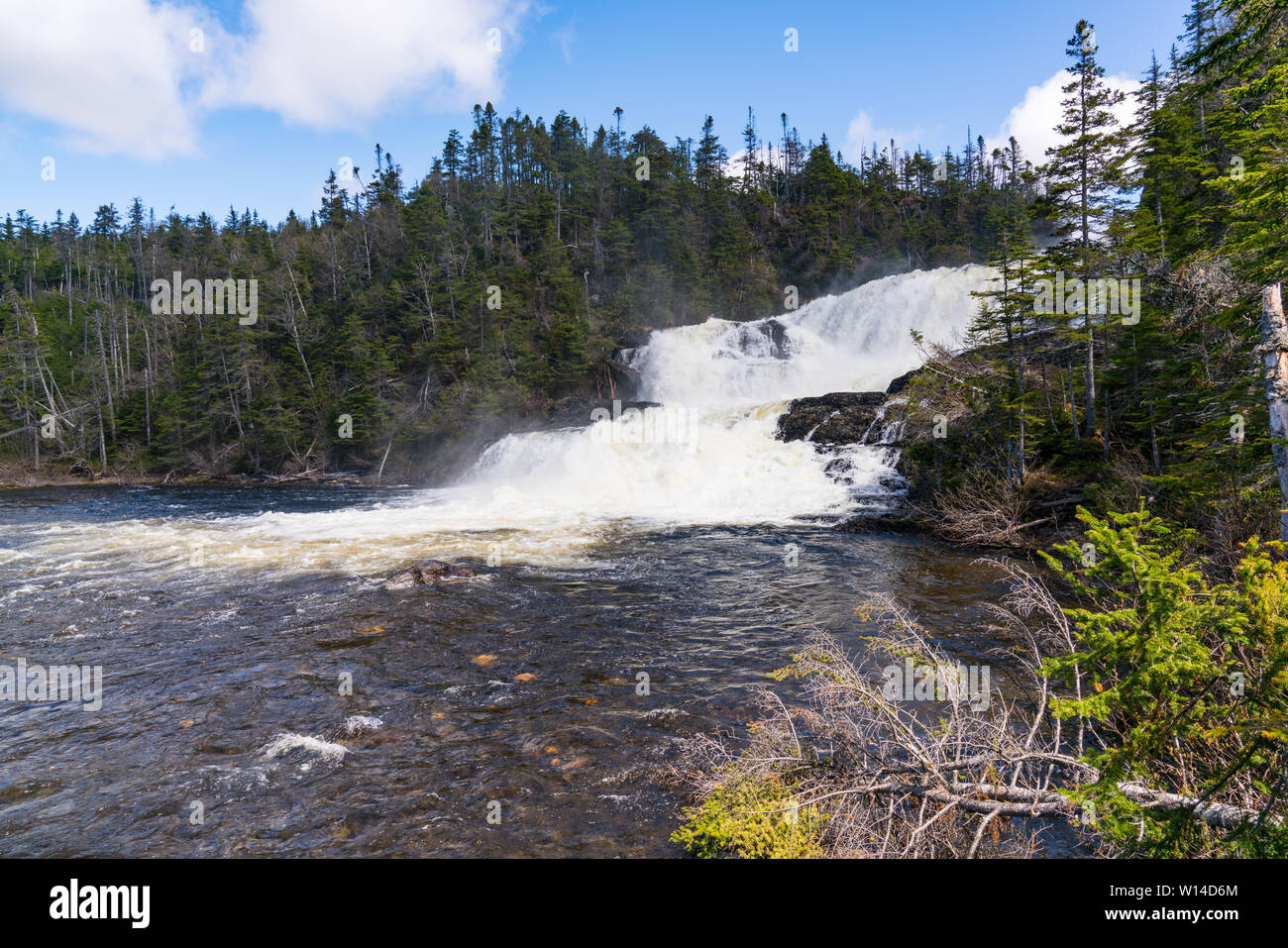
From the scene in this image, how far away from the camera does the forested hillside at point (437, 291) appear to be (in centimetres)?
4322

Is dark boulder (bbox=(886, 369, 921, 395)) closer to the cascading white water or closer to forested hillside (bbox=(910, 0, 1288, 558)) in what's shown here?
the cascading white water

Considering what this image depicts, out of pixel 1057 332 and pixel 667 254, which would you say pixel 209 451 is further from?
pixel 1057 332

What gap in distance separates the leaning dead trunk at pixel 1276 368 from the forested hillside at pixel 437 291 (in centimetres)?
3634

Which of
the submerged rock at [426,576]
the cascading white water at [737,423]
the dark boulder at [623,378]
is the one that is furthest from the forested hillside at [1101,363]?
the dark boulder at [623,378]

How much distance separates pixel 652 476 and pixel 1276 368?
19845 millimetres

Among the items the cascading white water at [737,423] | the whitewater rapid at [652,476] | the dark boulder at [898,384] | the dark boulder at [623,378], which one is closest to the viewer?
the whitewater rapid at [652,476]

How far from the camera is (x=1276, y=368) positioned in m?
7.80

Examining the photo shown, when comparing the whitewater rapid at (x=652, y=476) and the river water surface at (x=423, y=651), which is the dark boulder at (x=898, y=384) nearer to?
the whitewater rapid at (x=652, y=476)

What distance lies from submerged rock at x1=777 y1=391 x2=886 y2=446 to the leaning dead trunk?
54.9 ft

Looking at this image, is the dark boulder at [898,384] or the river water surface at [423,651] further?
the dark boulder at [898,384]

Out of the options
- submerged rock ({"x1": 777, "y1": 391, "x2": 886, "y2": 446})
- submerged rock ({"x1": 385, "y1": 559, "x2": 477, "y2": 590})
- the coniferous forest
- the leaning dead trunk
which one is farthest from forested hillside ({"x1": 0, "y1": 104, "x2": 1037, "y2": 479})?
the leaning dead trunk

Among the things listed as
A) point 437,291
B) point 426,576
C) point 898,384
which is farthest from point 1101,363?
point 437,291

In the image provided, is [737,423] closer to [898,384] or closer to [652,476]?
[652,476]
